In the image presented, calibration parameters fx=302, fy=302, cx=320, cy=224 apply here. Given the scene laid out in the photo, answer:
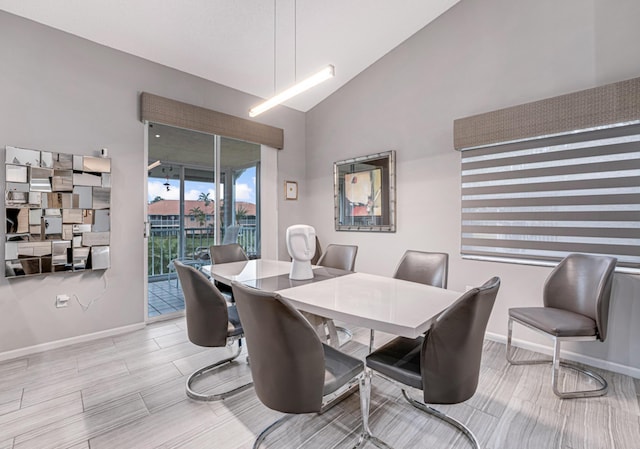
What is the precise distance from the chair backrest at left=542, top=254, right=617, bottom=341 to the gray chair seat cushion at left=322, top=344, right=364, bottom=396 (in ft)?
6.02

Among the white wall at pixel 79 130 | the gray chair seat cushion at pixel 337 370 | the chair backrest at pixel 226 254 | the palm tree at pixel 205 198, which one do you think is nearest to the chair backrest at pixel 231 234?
the palm tree at pixel 205 198

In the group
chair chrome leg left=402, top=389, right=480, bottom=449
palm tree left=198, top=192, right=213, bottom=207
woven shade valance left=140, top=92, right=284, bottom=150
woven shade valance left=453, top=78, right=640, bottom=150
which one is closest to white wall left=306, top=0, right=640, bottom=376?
woven shade valance left=453, top=78, right=640, bottom=150

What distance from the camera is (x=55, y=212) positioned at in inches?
110

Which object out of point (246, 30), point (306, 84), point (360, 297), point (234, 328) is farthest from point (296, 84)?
point (234, 328)

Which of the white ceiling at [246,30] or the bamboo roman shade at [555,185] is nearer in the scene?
the bamboo roman shade at [555,185]

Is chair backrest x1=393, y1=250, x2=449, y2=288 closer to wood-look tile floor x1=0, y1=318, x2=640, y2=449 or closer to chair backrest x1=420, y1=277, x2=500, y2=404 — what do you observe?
wood-look tile floor x1=0, y1=318, x2=640, y2=449

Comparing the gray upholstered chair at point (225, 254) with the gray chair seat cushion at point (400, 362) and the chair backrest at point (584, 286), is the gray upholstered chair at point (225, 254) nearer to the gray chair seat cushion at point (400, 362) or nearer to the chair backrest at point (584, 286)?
the gray chair seat cushion at point (400, 362)

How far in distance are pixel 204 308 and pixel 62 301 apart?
196 cm

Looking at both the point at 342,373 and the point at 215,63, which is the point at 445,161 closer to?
the point at 342,373

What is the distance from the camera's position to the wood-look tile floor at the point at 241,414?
166 centimetres

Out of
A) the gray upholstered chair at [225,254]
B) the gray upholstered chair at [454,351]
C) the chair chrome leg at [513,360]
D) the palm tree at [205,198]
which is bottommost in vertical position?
the chair chrome leg at [513,360]

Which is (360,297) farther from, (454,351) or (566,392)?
(566,392)

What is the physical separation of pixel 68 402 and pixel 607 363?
4.00 metres

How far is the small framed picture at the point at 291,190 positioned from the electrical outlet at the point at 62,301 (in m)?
2.88
